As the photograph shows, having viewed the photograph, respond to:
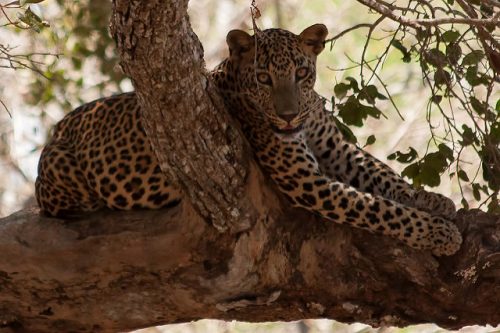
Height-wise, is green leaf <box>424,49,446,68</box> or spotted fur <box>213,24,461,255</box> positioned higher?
green leaf <box>424,49,446,68</box>

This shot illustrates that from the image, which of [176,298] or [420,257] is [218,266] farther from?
[420,257]

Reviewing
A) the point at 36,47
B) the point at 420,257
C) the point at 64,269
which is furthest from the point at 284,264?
the point at 36,47

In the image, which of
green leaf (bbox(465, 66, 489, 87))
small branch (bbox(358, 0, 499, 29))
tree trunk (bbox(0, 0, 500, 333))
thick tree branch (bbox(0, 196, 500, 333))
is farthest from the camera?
green leaf (bbox(465, 66, 489, 87))

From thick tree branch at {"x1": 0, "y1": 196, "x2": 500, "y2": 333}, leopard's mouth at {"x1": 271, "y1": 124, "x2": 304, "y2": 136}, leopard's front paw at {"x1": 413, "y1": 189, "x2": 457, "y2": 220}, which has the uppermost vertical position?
leopard's mouth at {"x1": 271, "y1": 124, "x2": 304, "y2": 136}

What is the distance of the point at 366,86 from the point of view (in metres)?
7.24

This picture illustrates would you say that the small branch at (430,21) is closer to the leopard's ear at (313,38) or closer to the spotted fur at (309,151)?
the spotted fur at (309,151)

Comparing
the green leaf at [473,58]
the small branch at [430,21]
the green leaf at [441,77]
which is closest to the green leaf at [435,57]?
the green leaf at [441,77]

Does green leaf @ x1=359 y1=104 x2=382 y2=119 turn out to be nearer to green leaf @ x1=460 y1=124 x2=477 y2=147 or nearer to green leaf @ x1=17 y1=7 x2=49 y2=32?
green leaf @ x1=460 y1=124 x2=477 y2=147

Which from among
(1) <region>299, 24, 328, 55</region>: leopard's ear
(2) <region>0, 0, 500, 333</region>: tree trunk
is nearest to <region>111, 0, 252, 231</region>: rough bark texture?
(2) <region>0, 0, 500, 333</region>: tree trunk

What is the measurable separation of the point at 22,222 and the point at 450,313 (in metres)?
3.00

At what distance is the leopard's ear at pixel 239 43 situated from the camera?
737 centimetres

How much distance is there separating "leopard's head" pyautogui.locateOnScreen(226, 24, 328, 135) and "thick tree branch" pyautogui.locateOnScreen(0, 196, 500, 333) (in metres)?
0.48

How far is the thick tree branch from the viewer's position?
698 cm

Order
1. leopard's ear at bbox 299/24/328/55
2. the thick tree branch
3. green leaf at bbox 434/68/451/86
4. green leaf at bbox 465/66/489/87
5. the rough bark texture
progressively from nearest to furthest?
the rough bark texture → green leaf at bbox 434/68/451/86 → the thick tree branch → green leaf at bbox 465/66/489/87 → leopard's ear at bbox 299/24/328/55
